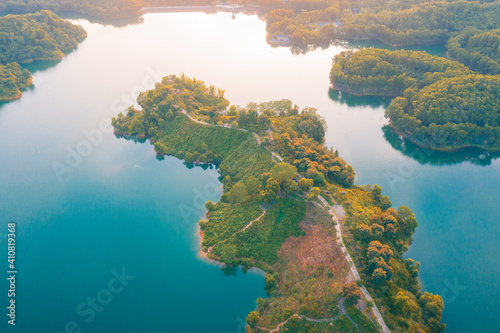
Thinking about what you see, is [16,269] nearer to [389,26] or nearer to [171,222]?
[171,222]

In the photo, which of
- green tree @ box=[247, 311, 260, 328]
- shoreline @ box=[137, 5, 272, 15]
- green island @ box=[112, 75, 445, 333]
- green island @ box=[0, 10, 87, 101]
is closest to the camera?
green island @ box=[112, 75, 445, 333]

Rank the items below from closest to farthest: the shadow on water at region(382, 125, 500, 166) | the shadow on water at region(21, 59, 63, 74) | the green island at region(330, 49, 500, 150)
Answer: the shadow on water at region(382, 125, 500, 166), the green island at region(330, 49, 500, 150), the shadow on water at region(21, 59, 63, 74)

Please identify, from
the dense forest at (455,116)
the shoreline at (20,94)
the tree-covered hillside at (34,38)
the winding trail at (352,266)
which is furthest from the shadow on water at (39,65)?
the dense forest at (455,116)

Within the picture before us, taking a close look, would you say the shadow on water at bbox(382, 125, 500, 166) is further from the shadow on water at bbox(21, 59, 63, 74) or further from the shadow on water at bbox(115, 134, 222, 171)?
the shadow on water at bbox(21, 59, 63, 74)

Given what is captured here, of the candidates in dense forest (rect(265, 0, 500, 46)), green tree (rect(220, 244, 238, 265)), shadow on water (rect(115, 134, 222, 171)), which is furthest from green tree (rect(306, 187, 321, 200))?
dense forest (rect(265, 0, 500, 46))

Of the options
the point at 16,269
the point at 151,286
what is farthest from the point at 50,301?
the point at 151,286

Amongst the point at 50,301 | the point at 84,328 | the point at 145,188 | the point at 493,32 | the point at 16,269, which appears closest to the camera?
the point at 84,328

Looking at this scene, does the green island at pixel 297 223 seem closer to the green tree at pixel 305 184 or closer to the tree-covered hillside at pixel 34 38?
the green tree at pixel 305 184
